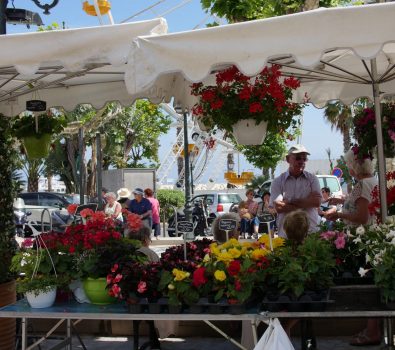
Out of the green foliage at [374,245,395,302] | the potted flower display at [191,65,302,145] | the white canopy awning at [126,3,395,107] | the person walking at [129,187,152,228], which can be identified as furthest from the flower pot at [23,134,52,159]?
the person walking at [129,187,152,228]

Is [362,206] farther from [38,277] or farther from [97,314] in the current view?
[38,277]

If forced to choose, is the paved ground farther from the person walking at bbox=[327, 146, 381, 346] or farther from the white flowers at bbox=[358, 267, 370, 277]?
the white flowers at bbox=[358, 267, 370, 277]

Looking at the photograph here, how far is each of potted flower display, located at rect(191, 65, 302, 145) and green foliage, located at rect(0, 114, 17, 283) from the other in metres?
1.83

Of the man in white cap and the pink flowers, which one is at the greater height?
the man in white cap

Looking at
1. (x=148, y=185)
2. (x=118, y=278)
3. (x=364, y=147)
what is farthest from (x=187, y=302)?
(x=148, y=185)

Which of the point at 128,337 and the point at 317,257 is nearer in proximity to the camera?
the point at 317,257

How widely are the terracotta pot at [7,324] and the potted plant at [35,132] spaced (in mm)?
1290

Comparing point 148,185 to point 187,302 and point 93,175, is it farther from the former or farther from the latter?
point 187,302

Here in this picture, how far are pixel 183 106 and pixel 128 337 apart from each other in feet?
7.27

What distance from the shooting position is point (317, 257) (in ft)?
12.4

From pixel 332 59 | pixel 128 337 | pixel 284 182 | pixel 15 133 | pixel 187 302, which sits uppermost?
pixel 332 59

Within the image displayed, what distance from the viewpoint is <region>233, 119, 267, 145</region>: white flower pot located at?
473 centimetres

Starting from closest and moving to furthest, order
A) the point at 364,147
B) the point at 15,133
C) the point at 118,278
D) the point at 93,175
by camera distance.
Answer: the point at 118,278, the point at 364,147, the point at 15,133, the point at 93,175

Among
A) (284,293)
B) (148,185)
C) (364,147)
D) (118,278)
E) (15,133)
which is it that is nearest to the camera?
(284,293)
